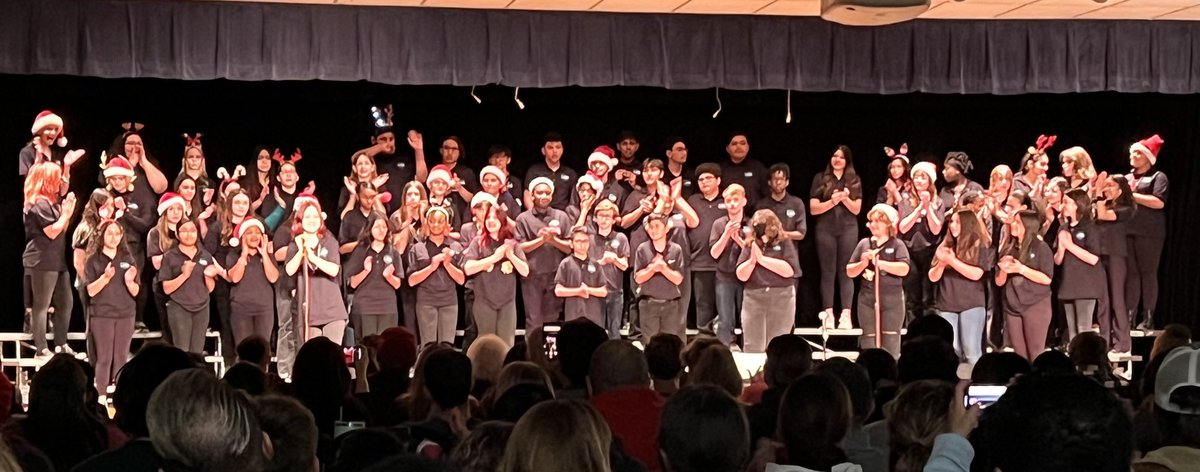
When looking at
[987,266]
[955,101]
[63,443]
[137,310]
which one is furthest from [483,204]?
[63,443]

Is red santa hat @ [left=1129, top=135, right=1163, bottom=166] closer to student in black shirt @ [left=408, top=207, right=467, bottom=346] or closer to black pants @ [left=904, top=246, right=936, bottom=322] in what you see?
black pants @ [left=904, top=246, right=936, bottom=322]

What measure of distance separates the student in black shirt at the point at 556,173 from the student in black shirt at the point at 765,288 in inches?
61.6

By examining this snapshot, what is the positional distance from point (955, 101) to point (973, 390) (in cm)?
928

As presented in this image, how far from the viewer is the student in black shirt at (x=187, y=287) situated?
10.4m

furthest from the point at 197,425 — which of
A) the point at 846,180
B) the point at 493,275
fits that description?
the point at 846,180

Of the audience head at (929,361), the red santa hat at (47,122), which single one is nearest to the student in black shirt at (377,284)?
the red santa hat at (47,122)

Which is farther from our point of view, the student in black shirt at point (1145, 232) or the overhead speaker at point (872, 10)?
the student in black shirt at point (1145, 232)

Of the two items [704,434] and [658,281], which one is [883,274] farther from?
[704,434]

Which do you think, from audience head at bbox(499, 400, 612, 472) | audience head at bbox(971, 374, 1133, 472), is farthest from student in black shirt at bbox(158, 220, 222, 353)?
audience head at bbox(971, 374, 1133, 472)

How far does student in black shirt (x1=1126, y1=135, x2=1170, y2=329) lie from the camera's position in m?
12.0

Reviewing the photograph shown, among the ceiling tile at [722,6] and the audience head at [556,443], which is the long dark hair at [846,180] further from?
the audience head at [556,443]

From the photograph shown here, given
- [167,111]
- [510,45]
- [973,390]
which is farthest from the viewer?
[167,111]

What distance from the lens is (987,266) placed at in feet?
37.0

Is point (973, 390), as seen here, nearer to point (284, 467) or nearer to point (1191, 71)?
point (284, 467)
